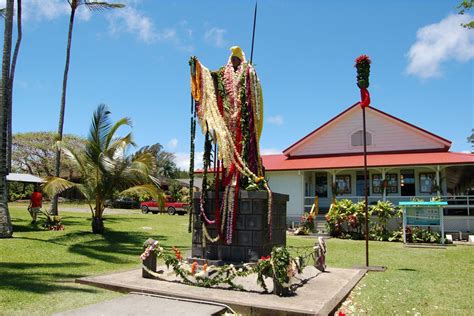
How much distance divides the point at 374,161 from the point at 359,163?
0.88m

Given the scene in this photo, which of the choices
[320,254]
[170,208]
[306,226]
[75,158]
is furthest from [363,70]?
[170,208]

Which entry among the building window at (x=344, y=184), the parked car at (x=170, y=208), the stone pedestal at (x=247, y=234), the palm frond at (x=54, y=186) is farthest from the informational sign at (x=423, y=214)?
the parked car at (x=170, y=208)

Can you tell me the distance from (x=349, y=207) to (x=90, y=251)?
1267cm

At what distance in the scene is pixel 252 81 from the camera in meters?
8.52

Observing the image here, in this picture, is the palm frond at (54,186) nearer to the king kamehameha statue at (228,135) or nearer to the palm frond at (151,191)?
the palm frond at (151,191)

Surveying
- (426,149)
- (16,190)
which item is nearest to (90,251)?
(426,149)

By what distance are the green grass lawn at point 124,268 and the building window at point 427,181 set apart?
907 centimetres

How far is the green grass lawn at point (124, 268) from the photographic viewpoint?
6.18 m

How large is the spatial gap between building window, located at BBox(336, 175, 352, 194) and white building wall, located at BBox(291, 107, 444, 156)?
1645mm

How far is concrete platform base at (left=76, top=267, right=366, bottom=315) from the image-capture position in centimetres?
568

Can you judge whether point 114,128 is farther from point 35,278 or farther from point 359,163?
point 359,163

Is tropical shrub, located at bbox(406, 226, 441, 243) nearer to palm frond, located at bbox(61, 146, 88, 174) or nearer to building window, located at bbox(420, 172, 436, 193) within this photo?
building window, located at bbox(420, 172, 436, 193)

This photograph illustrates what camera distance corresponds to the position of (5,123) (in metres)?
13.2

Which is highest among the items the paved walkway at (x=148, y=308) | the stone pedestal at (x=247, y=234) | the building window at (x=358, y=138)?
the building window at (x=358, y=138)
